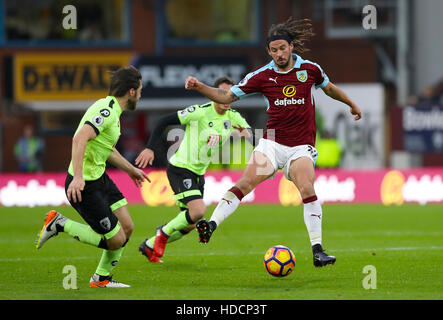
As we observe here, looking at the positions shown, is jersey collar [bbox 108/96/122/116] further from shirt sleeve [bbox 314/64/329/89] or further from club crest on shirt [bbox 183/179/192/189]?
club crest on shirt [bbox 183/179/192/189]

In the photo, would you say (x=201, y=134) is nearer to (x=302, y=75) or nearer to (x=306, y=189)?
(x=302, y=75)

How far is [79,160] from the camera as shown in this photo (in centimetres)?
786

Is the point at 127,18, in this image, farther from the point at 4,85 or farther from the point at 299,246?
the point at 299,246

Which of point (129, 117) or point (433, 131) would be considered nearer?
point (433, 131)

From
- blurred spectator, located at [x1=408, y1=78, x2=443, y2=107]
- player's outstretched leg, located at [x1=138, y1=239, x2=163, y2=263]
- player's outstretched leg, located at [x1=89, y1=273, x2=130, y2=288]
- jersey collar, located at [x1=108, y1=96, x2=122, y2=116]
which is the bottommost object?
player's outstretched leg, located at [x1=89, y1=273, x2=130, y2=288]

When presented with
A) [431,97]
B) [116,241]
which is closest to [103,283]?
[116,241]

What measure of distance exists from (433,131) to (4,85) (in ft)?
42.9

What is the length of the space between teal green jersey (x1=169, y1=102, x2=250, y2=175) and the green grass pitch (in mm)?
1203

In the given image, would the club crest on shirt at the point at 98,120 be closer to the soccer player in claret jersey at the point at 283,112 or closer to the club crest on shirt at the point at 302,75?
the soccer player in claret jersey at the point at 283,112

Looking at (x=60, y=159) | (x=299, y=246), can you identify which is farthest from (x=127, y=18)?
(x=299, y=246)

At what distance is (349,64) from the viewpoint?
29.3 m

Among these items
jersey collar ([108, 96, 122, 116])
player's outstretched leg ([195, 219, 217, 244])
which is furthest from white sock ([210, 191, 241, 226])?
jersey collar ([108, 96, 122, 116])

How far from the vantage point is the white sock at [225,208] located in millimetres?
9062

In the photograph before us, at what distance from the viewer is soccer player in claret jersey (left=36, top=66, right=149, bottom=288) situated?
821 centimetres
